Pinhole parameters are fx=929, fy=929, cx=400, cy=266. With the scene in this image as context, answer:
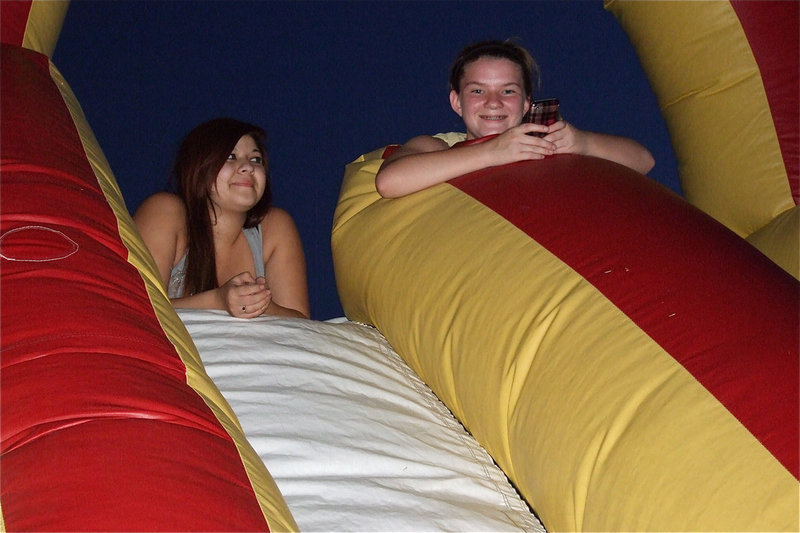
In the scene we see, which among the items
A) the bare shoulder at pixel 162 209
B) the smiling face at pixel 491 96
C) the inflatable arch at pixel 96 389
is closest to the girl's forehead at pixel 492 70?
the smiling face at pixel 491 96

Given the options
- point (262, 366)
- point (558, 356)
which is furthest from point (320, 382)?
point (558, 356)

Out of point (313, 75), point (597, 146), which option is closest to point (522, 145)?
point (597, 146)

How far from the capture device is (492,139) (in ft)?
4.23

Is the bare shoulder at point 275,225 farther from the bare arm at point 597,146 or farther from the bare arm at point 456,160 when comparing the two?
the bare arm at point 597,146

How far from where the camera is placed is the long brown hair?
1592 mm

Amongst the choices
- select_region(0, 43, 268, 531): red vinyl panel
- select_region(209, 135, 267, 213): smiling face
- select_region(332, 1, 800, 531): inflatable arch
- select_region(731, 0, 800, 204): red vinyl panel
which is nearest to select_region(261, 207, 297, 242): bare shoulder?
select_region(209, 135, 267, 213): smiling face

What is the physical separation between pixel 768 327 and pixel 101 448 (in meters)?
0.56

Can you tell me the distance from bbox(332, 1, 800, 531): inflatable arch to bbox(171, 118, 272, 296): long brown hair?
29cm

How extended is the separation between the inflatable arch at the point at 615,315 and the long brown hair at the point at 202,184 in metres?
0.29

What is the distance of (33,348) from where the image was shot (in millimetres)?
729

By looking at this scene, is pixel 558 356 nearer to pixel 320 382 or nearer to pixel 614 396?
pixel 614 396

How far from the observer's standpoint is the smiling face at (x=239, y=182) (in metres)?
1.60

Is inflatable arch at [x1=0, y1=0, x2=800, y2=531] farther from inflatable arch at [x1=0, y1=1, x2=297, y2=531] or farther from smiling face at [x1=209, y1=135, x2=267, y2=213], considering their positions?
smiling face at [x1=209, y1=135, x2=267, y2=213]

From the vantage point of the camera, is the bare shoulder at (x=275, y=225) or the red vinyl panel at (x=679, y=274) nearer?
the red vinyl panel at (x=679, y=274)
